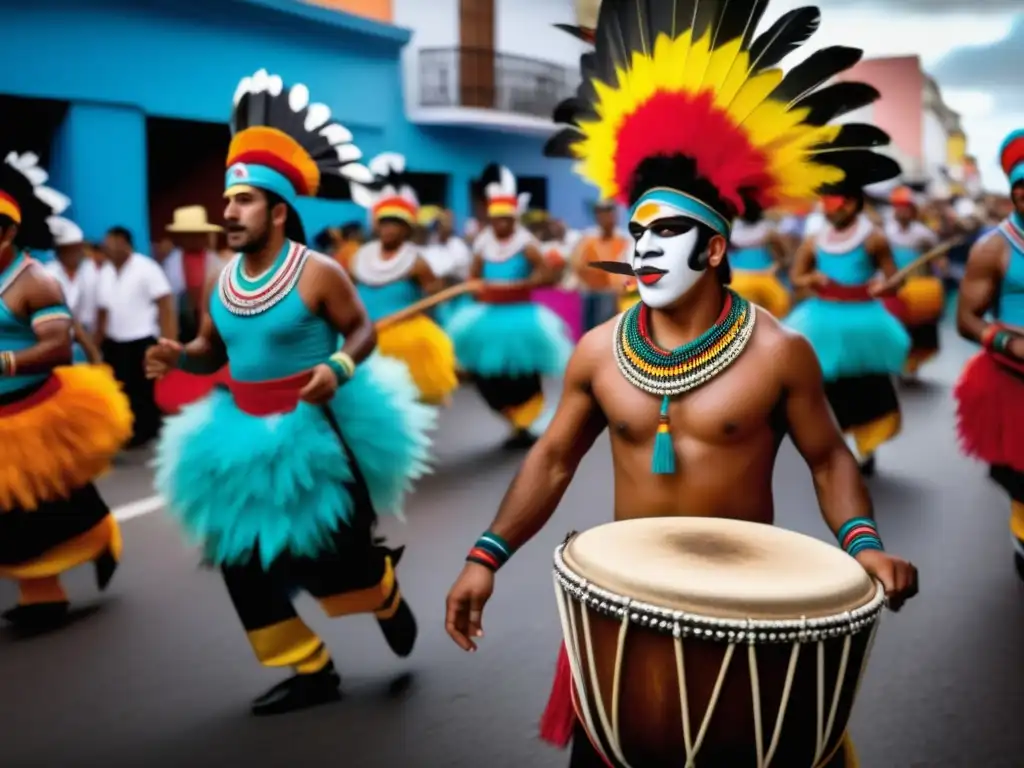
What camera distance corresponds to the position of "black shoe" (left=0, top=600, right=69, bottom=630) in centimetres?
495

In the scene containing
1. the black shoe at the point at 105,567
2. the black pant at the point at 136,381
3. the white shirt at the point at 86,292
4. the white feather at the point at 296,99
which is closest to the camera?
the white feather at the point at 296,99

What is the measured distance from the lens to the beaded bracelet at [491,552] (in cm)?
266

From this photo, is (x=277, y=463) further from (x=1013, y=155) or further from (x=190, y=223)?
(x=190, y=223)

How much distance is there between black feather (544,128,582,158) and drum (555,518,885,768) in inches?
48.4

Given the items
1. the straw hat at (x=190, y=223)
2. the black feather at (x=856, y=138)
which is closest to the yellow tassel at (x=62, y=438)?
the black feather at (x=856, y=138)

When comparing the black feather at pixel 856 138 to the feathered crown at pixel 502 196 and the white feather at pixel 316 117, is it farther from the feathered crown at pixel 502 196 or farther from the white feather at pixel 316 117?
the feathered crown at pixel 502 196

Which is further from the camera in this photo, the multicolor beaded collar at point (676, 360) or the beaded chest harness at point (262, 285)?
the beaded chest harness at point (262, 285)

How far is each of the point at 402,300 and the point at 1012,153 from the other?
5012mm

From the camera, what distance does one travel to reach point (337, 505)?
12.9 feet

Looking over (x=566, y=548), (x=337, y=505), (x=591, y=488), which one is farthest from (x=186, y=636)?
(x=591, y=488)

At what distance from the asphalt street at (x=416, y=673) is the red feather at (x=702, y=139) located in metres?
1.95

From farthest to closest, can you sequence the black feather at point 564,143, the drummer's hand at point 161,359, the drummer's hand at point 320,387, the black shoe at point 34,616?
the black shoe at point 34,616 → the drummer's hand at point 161,359 → the drummer's hand at point 320,387 → the black feather at point 564,143

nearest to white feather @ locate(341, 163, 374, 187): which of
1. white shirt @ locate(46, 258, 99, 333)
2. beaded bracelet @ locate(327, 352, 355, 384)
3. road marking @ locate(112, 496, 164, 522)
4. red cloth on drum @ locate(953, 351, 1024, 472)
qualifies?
beaded bracelet @ locate(327, 352, 355, 384)

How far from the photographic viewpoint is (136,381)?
962 centimetres
